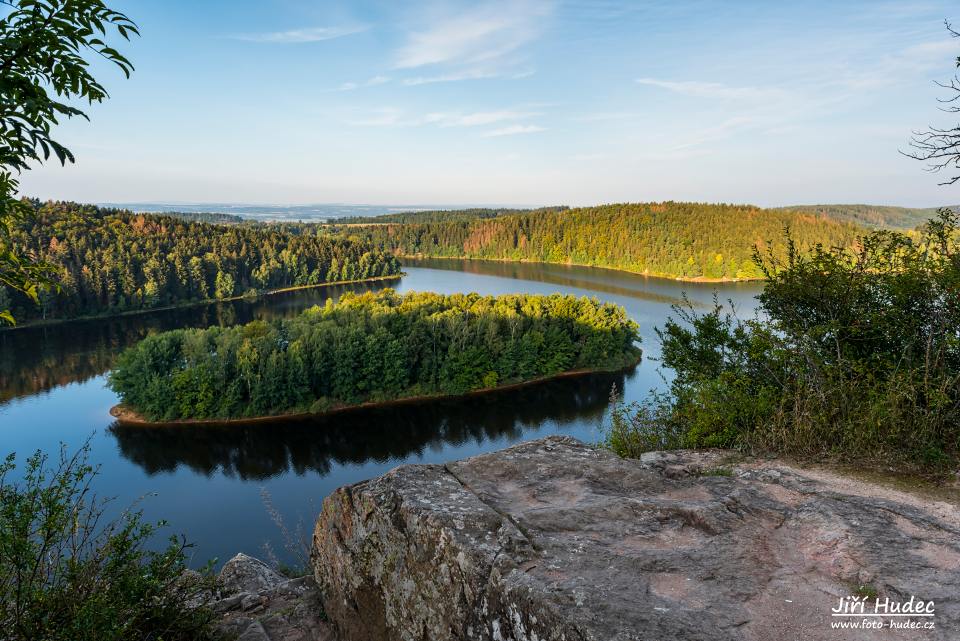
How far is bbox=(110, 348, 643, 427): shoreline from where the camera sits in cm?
3412

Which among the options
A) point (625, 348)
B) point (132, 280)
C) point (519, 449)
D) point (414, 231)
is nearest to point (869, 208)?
point (414, 231)

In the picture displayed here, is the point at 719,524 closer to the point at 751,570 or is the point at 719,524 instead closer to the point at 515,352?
the point at 751,570

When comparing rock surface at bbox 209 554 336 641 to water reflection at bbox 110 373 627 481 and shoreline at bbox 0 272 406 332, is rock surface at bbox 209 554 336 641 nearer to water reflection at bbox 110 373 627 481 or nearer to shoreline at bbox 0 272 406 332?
water reflection at bbox 110 373 627 481

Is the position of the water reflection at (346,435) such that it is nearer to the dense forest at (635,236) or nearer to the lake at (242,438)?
the lake at (242,438)

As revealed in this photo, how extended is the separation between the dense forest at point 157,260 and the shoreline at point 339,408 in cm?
2906

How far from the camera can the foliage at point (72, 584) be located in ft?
10.1

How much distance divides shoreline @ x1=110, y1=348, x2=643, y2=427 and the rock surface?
31.6m

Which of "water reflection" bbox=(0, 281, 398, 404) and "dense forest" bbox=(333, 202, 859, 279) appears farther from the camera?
"dense forest" bbox=(333, 202, 859, 279)

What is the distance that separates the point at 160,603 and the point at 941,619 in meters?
4.65

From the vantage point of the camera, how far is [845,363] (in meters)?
5.77

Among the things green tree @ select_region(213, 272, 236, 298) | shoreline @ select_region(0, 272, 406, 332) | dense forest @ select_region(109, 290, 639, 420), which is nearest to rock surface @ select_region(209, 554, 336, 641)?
dense forest @ select_region(109, 290, 639, 420)

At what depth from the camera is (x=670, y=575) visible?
303cm

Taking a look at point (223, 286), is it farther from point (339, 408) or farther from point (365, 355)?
point (339, 408)

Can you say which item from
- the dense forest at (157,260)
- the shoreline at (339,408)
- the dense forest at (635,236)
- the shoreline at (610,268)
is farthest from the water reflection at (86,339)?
the dense forest at (635,236)
